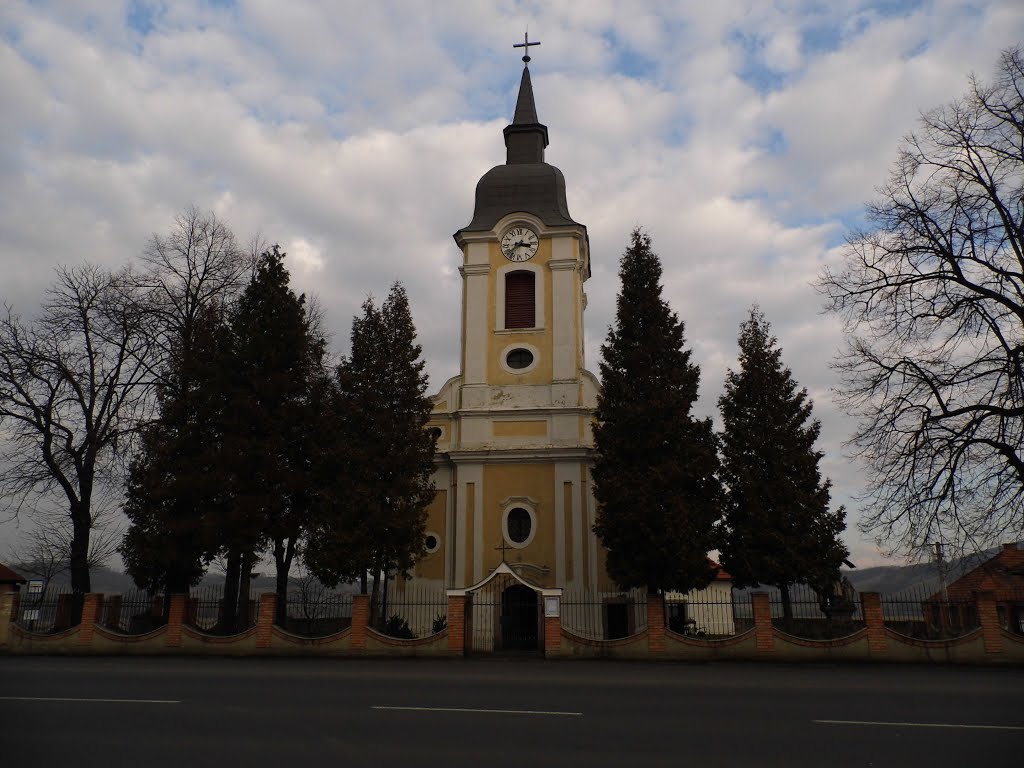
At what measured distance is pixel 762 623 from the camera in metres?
20.1

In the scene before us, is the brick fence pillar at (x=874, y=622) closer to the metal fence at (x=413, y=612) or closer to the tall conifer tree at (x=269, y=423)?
the metal fence at (x=413, y=612)

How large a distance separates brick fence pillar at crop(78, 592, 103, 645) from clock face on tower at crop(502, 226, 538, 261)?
1767cm

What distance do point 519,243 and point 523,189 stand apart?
89.8 inches

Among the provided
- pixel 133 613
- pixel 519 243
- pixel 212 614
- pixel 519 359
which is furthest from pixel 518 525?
pixel 133 613

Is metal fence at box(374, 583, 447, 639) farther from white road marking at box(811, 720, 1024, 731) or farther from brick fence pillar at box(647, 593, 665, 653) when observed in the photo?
white road marking at box(811, 720, 1024, 731)

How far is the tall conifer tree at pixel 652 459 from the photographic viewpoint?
21.8 m

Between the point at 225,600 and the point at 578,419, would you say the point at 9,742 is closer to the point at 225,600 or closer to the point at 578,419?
the point at 225,600

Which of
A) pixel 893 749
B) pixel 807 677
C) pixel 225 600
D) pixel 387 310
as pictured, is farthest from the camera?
pixel 387 310

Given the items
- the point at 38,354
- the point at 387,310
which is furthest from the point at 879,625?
the point at 38,354

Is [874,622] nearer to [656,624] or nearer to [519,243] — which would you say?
[656,624]

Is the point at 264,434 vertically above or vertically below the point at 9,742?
above

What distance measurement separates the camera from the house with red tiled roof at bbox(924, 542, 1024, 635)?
21.6m

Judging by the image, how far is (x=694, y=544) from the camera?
2155cm

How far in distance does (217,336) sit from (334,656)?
10690 mm
